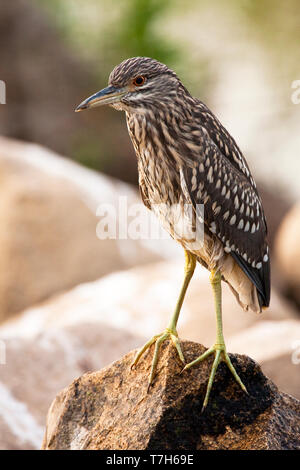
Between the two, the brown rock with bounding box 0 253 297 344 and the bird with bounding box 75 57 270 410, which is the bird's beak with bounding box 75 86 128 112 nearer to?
the bird with bounding box 75 57 270 410

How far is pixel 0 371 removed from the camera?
6523 mm

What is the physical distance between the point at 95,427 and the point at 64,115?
13.5 metres

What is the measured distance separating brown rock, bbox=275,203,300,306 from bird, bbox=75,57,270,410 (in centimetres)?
588

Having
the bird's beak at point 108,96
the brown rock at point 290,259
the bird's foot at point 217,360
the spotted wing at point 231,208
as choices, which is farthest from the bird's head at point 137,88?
the brown rock at point 290,259

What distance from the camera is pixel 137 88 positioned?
446 cm

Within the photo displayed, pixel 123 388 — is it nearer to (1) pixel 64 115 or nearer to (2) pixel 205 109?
(2) pixel 205 109

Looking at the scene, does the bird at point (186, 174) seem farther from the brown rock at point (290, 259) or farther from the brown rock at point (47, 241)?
the brown rock at point (290, 259)

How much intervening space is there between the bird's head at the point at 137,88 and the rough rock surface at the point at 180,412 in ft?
5.03

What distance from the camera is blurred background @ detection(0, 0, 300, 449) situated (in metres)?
7.12

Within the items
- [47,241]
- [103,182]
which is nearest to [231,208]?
[47,241]

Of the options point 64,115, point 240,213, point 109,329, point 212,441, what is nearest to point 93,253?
point 109,329

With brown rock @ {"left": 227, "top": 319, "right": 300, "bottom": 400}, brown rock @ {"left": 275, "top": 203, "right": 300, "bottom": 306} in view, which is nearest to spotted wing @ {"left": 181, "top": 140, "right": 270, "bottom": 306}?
brown rock @ {"left": 227, "top": 319, "right": 300, "bottom": 400}

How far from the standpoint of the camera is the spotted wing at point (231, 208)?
4.64 metres

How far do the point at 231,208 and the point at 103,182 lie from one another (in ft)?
21.6
